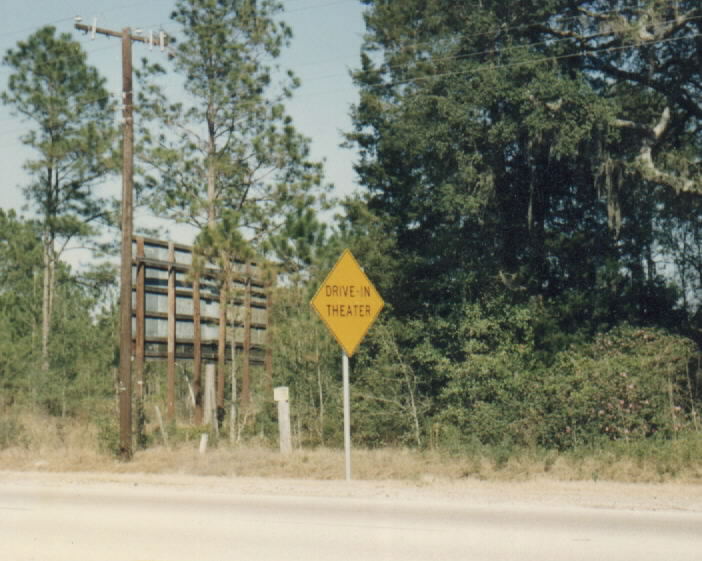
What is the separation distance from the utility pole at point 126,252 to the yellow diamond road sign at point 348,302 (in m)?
7.07

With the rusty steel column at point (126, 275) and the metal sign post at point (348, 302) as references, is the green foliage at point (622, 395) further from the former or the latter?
the rusty steel column at point (126, 275)

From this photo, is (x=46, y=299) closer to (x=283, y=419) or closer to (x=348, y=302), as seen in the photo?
(x=283, y=419)

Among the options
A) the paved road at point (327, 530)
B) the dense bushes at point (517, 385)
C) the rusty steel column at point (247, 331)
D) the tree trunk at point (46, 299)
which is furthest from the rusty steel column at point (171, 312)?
the paved road at point (327, 530)

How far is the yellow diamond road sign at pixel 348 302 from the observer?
51.9 feet

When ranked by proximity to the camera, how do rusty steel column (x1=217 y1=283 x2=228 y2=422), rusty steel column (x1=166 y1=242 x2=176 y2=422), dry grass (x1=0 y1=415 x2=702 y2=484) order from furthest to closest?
rusty steel column (x1=217 y1=283 x2=228 y2=422), rusty steel column (x1=166 y1=242 x2=176 y2=422), dry grass (x1=0 y1=415 x2=702 y2=484)

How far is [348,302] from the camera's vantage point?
15898 mm

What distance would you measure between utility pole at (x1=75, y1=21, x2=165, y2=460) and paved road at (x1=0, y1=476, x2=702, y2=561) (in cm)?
671

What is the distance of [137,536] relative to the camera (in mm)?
10016

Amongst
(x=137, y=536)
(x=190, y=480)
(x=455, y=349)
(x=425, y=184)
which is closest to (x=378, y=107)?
(x=425, y=184)

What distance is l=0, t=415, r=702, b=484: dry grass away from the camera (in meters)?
16.9

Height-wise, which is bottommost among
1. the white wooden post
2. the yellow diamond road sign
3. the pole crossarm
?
the white wooden post

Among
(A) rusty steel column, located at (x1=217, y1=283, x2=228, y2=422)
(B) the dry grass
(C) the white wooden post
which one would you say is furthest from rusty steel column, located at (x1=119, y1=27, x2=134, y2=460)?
(A) rusty steel column, located at (x1=217, y1=283, x2=228, y2=422)

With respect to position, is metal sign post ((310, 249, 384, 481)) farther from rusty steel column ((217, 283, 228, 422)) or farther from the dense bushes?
rusty steel column ((217, 283, 228, 422))

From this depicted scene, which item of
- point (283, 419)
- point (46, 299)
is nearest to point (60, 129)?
point (46, 299)
